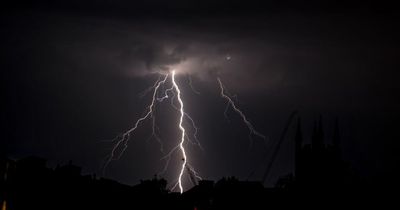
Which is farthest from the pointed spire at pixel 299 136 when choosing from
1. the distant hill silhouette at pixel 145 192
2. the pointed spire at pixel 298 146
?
the distant hill silhouette at pixel 145 192

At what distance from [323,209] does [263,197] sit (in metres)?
6.99

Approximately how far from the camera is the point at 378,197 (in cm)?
7075

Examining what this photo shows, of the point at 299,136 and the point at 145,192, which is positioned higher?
the point at 299,136

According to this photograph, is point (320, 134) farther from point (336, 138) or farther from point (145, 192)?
point (145, 192)

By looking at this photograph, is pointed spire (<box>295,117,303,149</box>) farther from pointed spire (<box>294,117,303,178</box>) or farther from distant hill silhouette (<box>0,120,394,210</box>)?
distant hill silhouette (<box>0,120,394,210</box>)

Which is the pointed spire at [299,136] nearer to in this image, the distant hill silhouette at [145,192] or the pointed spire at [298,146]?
the pointed spire at [298,146]

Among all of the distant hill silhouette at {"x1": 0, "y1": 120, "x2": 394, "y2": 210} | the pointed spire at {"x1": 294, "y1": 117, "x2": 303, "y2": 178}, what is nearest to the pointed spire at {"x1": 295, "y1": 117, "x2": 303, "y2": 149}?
the pointed spire at {"x1": 294, "y1": 117, "x2": 303, "y2": 178}

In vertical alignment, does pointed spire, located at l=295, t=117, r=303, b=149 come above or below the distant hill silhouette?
above

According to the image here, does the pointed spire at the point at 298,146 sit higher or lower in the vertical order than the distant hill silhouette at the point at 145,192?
higher

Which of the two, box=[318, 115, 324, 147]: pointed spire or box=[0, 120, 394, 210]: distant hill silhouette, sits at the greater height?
box=[318, 115, 324, 147]: pointed spire

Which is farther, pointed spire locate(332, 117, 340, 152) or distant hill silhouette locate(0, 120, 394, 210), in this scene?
pointed spire locate(332, 117, 340, 152)

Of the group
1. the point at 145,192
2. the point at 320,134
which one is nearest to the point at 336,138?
the point at 320,134

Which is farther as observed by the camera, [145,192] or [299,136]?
[299,136]

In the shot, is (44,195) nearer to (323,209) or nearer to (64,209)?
(64,209)
